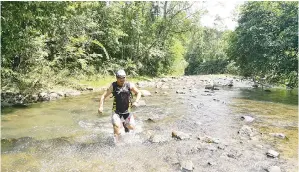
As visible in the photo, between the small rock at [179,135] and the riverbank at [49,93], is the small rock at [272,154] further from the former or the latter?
the riverbank at [49,93]

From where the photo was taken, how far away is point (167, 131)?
10273 millimetres

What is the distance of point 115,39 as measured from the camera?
94.7ft

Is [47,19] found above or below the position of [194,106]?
above

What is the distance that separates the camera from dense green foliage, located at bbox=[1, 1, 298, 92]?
13008 millimetres

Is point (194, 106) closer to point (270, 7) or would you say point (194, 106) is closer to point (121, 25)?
point (270, 7)

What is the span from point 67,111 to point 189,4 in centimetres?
2499

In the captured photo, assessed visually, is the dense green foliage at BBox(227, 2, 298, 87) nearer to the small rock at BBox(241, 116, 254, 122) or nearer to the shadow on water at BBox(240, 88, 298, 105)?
the shadow on water at BBox(240, 88, 298, 105)

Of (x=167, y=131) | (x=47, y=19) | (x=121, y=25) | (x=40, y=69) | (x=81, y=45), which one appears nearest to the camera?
(x=167, y=131)

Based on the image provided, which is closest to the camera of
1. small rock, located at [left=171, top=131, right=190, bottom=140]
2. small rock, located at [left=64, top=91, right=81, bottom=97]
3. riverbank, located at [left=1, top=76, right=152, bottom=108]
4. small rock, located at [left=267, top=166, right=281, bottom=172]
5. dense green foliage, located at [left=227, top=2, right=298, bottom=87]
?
small rock, located at [left=267, top=166, right=281, bottom=172]

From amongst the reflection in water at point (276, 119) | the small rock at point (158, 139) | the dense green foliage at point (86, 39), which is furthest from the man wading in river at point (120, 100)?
the dense green foliage at point (86, 39)

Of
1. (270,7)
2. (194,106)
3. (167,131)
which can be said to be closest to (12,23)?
(167,131)

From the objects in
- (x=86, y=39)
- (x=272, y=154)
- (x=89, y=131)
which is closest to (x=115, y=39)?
(x=86, y=39)

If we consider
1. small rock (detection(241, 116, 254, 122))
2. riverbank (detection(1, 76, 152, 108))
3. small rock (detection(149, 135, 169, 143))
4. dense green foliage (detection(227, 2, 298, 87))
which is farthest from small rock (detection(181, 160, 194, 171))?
dense green foliage (detection(227, 2, 298, 87))

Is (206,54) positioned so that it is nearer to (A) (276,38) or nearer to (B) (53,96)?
(A) (276,38)
